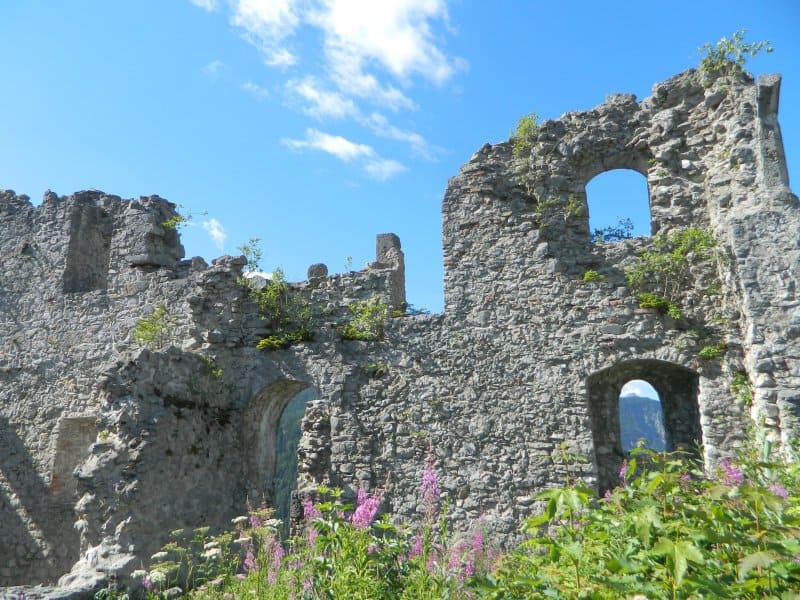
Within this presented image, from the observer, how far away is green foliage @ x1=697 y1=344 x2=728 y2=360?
24.6ft

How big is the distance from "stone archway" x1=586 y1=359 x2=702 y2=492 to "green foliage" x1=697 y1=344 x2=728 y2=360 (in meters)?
0.56

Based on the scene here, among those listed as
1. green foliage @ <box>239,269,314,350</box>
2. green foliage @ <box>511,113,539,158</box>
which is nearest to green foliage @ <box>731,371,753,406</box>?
green foliage @ <box>511,113,539,158</box>

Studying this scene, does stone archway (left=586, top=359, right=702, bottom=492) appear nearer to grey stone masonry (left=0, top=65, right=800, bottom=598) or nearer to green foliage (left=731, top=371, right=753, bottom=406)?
Result: grey stone masonry (left=0, top=65, right=800, bottom=598)

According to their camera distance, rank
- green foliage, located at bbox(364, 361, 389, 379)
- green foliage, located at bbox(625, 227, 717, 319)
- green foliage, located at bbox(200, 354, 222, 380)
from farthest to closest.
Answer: green foliage, located at bbox(200, 354, 222, 380) < green foliage, located at bbox(364, 361, 389, 379) < green foliage, located at bbox(625, 227, 717, 319)

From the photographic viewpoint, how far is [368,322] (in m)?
9.36

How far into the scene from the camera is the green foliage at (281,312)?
971 centimetres

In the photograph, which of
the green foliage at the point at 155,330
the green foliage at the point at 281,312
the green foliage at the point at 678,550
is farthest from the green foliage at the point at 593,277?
the green foliage at the point at 155,330

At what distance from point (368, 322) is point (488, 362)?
79.7 inches

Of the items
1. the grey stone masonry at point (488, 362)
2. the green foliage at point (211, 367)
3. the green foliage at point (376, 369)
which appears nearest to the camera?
the grey stone masonry at point (488, 362)

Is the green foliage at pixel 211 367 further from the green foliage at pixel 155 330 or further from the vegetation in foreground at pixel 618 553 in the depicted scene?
the vegetation in foreground at pixel 618 553

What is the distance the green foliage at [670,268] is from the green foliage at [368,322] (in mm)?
3656

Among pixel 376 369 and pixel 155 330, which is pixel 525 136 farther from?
pixel 155 330

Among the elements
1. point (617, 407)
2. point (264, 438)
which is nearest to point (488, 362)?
point (617, 407)

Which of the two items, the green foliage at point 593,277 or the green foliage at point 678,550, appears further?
the green foliage at point 593,277
